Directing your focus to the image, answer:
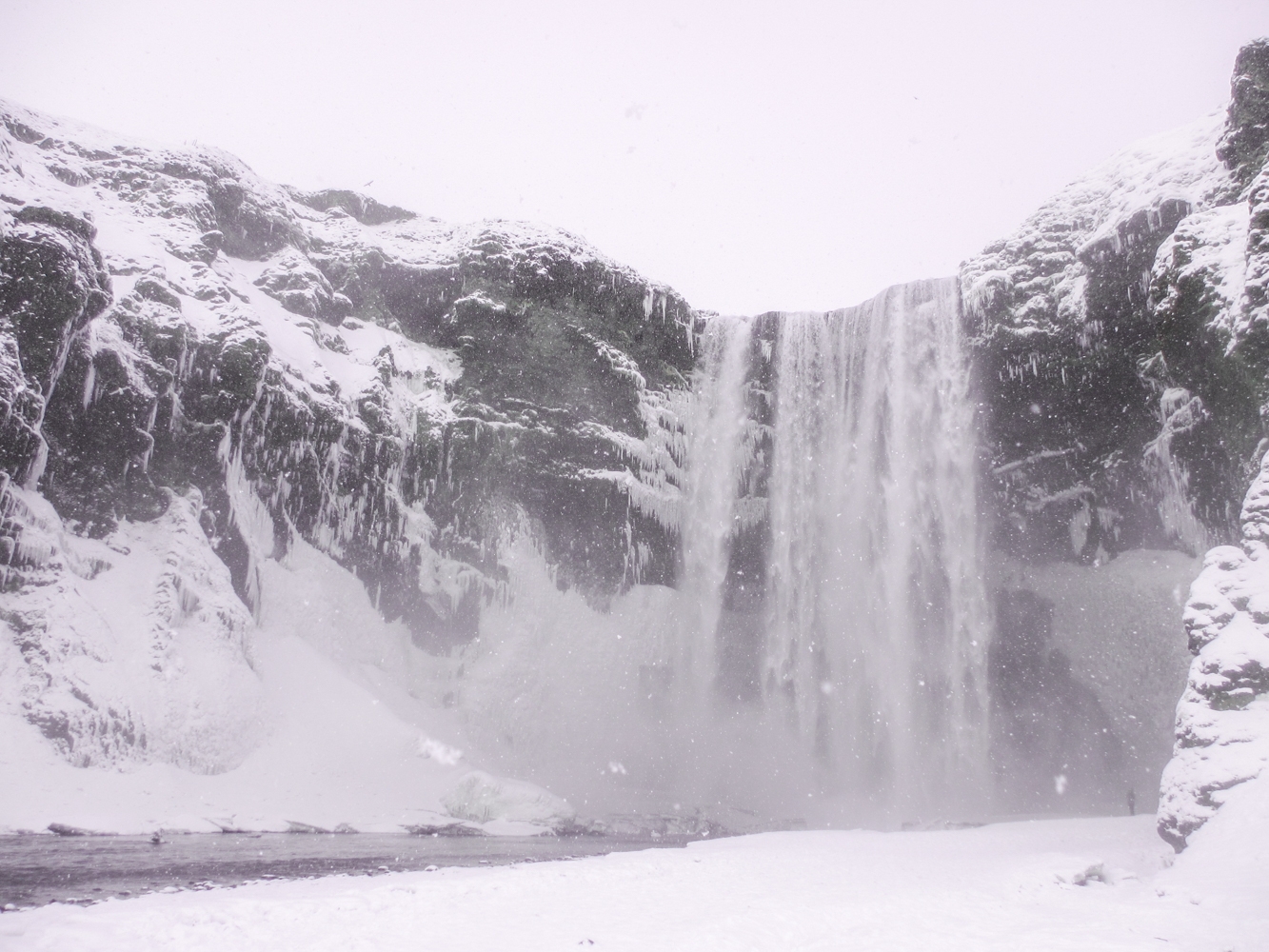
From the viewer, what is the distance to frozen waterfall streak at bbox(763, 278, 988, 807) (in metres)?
27.7

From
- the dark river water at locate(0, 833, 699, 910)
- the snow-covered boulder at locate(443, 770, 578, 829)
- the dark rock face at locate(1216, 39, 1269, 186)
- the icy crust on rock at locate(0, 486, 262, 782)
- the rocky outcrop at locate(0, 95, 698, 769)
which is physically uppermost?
the dark rock face at locate(1216, 39, 1269, 186)

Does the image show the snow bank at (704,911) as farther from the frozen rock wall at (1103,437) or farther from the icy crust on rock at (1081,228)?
the icy crust on rock at (1081,228)

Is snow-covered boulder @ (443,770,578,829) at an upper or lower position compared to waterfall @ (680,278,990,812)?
lower

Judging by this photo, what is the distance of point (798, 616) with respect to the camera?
29.7 metres

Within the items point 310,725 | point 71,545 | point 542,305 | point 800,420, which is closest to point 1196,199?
point 800,420

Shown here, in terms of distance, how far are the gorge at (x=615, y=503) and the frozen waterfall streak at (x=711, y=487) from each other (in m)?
0.13

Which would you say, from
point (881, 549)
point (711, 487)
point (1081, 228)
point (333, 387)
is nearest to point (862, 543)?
point (881, 549)

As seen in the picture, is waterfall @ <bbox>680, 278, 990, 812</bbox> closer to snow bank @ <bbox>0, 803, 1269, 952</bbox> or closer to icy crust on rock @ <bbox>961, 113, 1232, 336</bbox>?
icy crust on rock @ <bbox>961, 113, 1232, 336</bbox>

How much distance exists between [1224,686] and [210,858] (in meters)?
16.8

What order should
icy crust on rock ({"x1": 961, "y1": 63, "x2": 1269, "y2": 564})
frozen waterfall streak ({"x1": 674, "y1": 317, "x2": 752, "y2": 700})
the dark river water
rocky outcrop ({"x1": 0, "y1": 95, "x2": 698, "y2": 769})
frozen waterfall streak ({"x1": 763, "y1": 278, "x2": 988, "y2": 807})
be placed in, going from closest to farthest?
1. the dark river water
2. rocky outcrop ({"x1": 0, "y1": 95, "x2": 698, "y2": 769})
3. icy crust on rock ({"x1": 961, "y1": 63, "x2": 1269, "y2": 564})
4. frozen waterfall streak ({"x1": 763, "y1": 278, "x2": 988, "y2": 807})
5. frozen waterfall streak ({"x1": 674, "y1": 317, "x2": 752, "y2": 700})

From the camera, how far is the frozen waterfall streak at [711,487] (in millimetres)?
29609

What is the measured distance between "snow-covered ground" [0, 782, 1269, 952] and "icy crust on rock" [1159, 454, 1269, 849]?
0.72 m

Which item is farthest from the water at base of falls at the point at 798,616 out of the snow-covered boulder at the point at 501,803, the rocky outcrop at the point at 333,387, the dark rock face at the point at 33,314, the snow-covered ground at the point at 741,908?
the snow-covered ground at the point at 741,908

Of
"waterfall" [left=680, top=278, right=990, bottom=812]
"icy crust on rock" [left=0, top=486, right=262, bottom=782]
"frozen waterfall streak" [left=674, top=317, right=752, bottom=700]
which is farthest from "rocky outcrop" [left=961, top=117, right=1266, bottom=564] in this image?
"icy crust on rock" [left=0, top=486, right=262, bottom=782]
